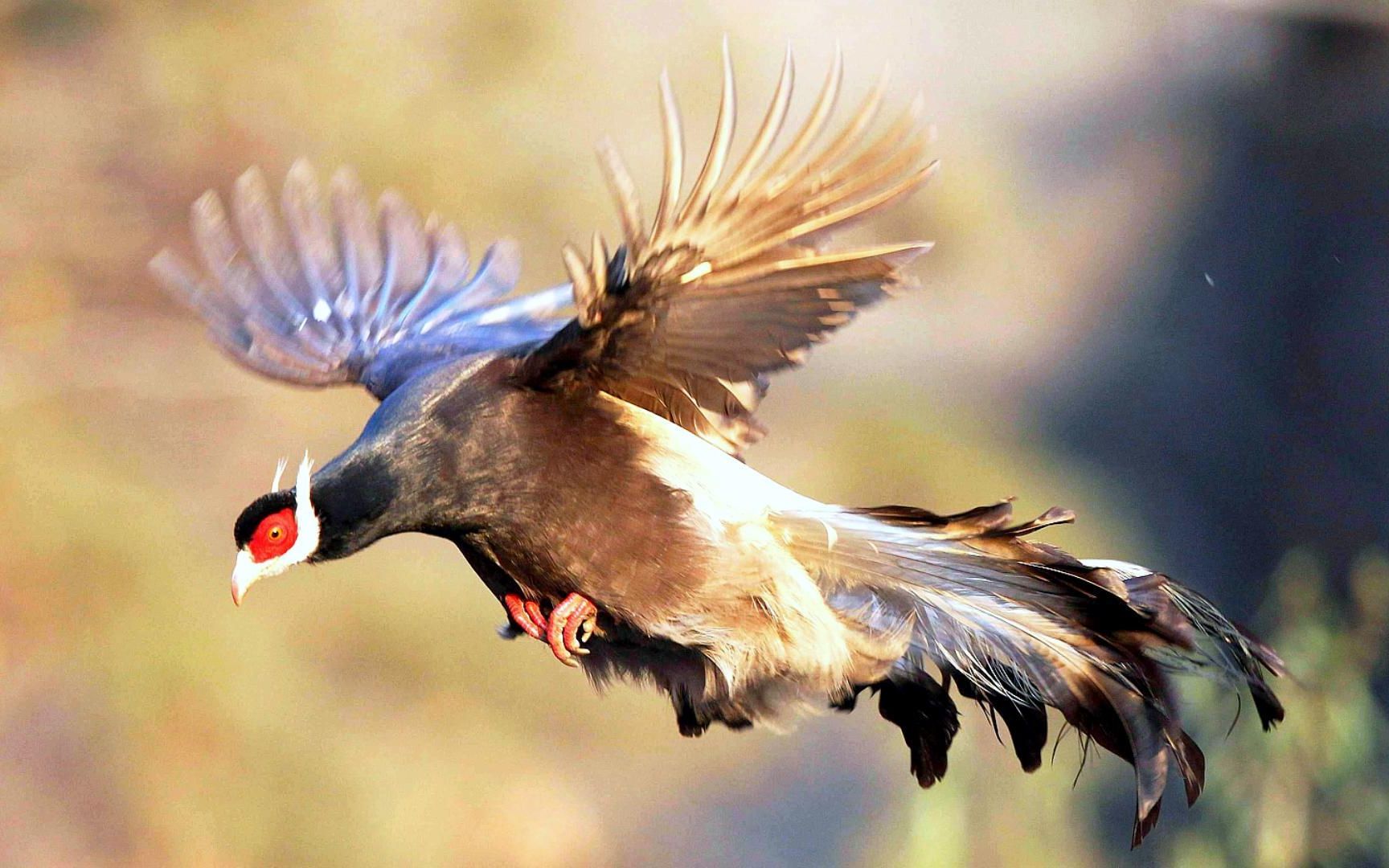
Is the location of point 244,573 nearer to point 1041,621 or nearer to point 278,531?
point 278,531

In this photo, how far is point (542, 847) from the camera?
605 cm

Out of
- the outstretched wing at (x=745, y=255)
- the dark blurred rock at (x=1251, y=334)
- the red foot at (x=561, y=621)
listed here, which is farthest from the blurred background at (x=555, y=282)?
the outstretched wing at (x=745, y=255)

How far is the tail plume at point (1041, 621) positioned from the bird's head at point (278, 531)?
2.65 feet

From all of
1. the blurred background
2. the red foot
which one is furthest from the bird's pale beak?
the blurred background

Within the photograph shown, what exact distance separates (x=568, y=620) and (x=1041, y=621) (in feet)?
2.68

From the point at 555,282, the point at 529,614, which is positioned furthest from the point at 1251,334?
the point at 529,614

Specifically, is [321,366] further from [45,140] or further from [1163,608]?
[45,140]

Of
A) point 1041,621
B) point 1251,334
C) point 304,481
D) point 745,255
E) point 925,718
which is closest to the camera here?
point 745,255

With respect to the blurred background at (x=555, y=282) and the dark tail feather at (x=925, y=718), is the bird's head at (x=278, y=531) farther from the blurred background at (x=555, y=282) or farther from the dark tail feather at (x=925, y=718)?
the blurred background at (x=555, y=282)

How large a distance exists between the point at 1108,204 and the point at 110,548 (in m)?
4.55

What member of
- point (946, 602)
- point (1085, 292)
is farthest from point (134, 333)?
point (946, 602)

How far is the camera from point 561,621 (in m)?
2.60

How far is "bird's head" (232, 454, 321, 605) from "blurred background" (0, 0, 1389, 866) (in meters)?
3.24

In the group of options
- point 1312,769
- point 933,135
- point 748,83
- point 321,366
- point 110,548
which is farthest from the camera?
point 748,83
